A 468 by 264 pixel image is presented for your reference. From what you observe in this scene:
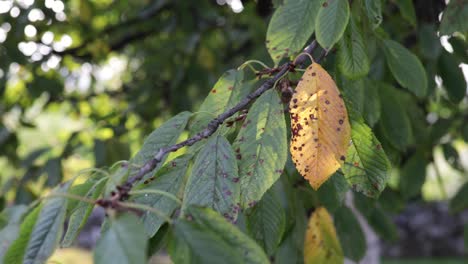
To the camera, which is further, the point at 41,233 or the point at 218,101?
the point at 218,101

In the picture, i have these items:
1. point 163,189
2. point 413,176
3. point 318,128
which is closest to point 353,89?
point 318,128

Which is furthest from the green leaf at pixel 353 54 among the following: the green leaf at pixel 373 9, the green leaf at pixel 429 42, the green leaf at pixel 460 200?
the green leaf at pixel 460 200

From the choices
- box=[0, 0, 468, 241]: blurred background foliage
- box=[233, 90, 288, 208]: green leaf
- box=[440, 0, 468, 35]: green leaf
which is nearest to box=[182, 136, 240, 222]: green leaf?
box=[233, 90, 288, 208]: green leaf

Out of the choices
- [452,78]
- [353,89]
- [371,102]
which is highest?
[353,89]

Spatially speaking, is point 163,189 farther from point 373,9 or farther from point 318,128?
point 373,9

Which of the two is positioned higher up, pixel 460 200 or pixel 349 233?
pixel 349 233

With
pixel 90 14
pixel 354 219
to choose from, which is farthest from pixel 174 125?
pixel 90 14

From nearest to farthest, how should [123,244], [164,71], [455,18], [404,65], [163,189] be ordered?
[123,244] < [163,189] < [455,18] < [404,65] < [164,71]

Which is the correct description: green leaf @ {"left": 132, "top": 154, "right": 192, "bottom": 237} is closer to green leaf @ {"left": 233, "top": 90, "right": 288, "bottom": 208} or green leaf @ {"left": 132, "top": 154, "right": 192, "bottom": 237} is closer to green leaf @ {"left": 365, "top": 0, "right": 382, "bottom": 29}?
green leaf @ {"left": 233, "top": 90, "right": 288, "bottom": 208}
